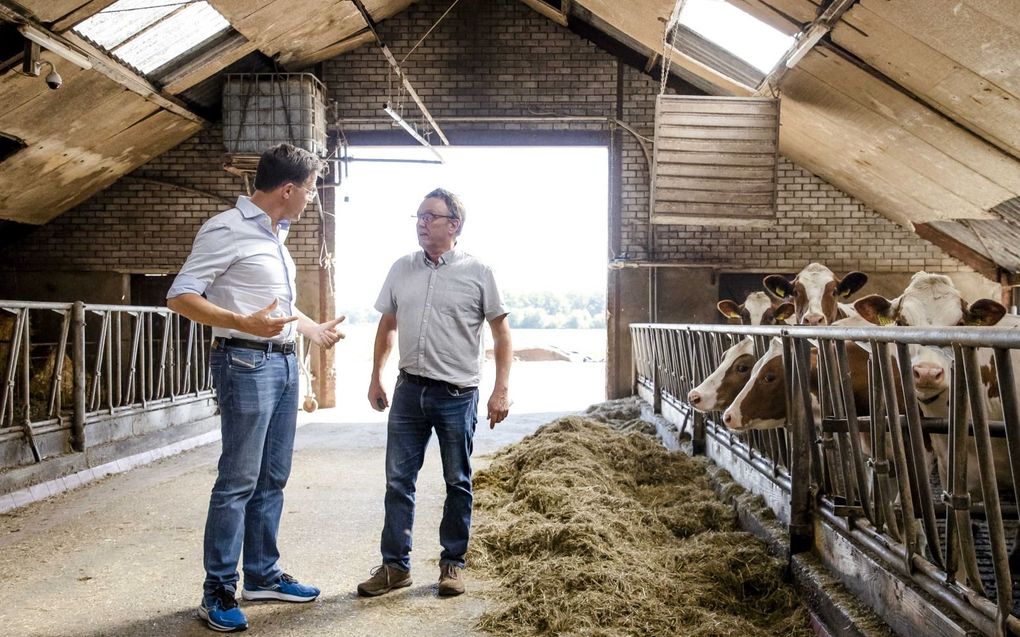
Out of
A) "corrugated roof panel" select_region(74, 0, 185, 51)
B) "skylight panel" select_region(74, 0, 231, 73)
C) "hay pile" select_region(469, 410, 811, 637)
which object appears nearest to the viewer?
"hay pile" select_region(469, 410, 811, 637)

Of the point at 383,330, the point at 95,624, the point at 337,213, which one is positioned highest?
the point at 337,213

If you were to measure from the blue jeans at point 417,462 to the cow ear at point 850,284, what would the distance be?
163 inches

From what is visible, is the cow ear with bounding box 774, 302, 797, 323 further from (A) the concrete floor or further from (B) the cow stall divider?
(A) the concrete floor

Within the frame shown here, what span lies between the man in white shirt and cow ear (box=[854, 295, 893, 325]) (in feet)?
9.59

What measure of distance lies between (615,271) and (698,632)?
824 cm

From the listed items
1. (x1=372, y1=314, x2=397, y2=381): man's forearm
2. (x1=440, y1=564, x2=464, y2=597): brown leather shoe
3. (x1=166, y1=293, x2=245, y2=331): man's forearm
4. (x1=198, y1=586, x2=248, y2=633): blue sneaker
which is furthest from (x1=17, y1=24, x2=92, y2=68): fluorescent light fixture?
(x1=440, y1=564, x2=464, y2=597): brown leather shoe

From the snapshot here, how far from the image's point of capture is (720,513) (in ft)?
12.9

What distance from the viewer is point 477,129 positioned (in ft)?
35.4

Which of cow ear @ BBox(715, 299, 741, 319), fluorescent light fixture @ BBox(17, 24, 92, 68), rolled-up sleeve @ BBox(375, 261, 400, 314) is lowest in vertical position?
rolled-up sleeve @ BBox(375, 261, 400, 314)

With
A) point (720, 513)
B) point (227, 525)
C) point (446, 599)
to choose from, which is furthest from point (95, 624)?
point (720, 513)

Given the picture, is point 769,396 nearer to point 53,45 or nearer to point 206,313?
point 206,313

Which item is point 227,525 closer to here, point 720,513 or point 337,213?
point 720,513

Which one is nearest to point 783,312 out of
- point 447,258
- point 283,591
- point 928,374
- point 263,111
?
point 928,374

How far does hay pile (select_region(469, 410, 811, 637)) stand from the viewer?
2.83m
